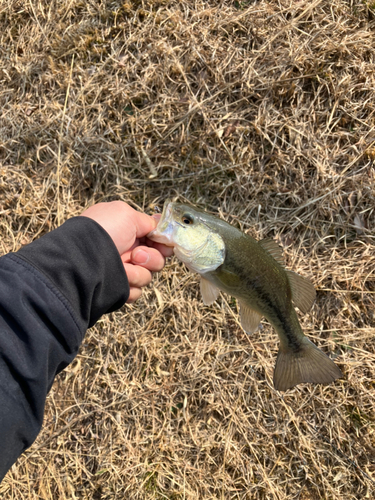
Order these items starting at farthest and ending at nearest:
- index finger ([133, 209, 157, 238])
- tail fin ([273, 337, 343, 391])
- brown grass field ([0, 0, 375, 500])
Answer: brown grass field ([0, 0, 375, 500])
index finger ([133, 209, 157, 238])
tail fin ([273, 337, 343, 391])

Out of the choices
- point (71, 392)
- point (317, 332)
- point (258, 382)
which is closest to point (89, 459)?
point (71, 392)

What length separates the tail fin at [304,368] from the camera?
2.03m

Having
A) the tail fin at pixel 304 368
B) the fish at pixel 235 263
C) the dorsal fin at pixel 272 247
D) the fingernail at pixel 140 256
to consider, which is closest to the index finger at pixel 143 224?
the fingernail at pixel 140 256

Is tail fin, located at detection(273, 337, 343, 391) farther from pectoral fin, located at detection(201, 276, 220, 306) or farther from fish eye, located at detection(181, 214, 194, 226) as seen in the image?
fish eye, located at detection(181, 214, 194, 226)

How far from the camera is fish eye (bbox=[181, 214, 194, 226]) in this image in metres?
1.84

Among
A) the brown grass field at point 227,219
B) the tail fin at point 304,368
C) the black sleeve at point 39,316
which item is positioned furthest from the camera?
the brown grass field at point 227,219

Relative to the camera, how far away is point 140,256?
2.16m

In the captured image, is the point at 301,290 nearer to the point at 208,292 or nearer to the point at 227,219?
the point at 208,292

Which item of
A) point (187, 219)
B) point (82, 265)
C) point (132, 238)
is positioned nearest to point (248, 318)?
point (187, 219)

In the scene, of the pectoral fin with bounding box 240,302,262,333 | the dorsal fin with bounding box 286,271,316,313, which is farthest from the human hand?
the dorsal fin with bounding box 286,271,316,313

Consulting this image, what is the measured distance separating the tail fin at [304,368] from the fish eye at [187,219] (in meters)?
0.99

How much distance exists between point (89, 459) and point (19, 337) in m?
2.10

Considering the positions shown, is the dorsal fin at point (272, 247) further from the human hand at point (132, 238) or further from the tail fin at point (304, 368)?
the human hand at point (132, 238)

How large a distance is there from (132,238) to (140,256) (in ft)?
0.44
